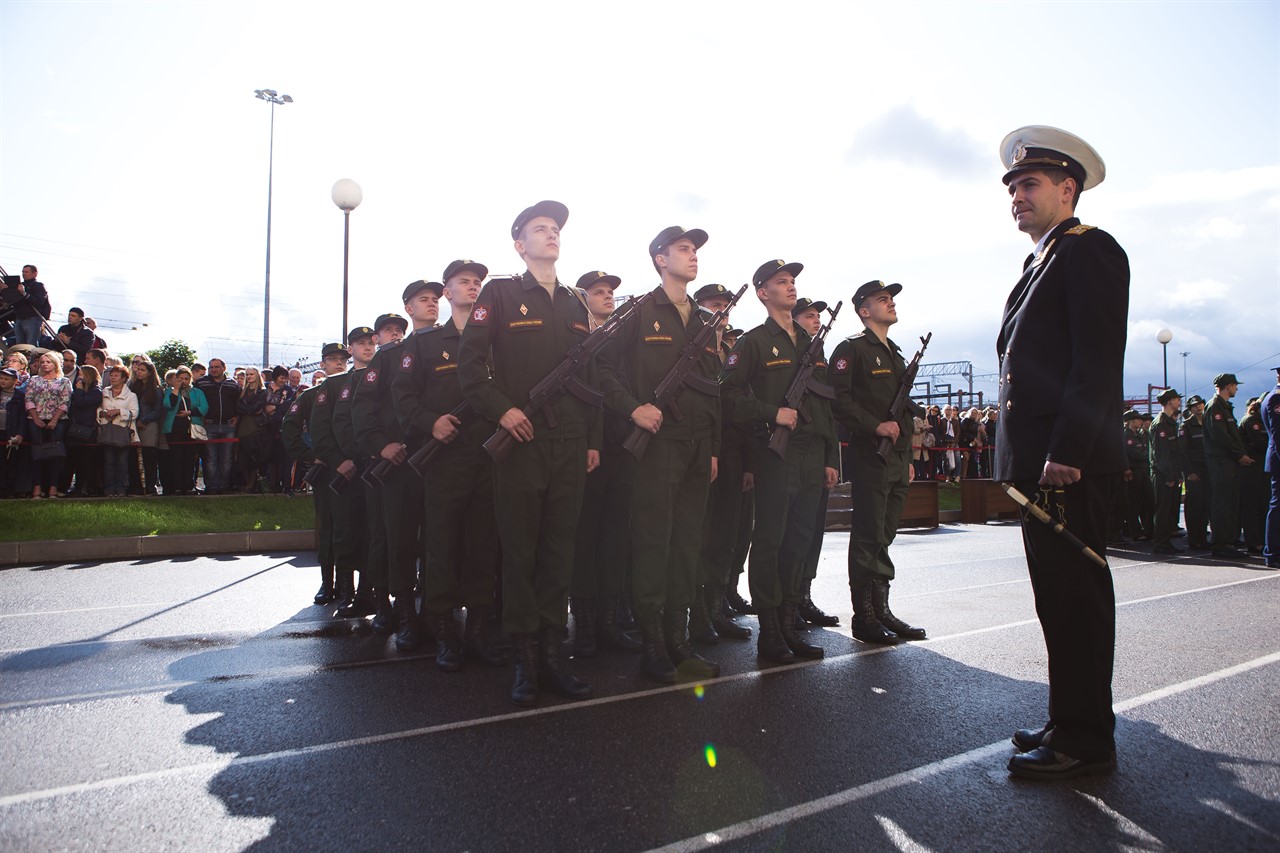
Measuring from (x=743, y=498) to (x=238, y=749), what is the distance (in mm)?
3830

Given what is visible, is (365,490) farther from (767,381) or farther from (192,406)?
(192,406)

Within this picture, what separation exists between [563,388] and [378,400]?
230 cm

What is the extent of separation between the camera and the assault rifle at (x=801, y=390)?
5512 millimetres

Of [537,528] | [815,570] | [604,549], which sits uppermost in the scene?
[537,528]

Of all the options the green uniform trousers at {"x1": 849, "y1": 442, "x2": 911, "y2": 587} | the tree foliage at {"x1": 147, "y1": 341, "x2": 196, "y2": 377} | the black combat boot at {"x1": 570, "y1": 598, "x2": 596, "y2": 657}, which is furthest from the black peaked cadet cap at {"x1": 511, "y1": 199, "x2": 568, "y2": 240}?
the tree foliage at {"x1": 147, "y1": 341, "x2": 196, "y2": 377}

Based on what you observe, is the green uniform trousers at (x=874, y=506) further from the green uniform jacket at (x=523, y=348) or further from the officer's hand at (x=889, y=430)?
the green uniform jacket at (x=523, y=348)

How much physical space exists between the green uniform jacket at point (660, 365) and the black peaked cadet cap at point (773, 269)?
85 cm

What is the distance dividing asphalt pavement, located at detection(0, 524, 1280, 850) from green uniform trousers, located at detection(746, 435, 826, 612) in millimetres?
462

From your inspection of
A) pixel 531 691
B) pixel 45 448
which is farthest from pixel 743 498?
pixel 45 448

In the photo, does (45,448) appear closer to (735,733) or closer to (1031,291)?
(735,733)

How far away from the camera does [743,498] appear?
255 inches

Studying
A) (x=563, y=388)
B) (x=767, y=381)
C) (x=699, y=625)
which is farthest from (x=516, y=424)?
(x=699, y=625)

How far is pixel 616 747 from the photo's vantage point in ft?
11.9

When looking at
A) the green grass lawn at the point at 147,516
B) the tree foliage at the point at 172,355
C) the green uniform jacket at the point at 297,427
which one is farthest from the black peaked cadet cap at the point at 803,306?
the tree foliage at the point at 172,355
